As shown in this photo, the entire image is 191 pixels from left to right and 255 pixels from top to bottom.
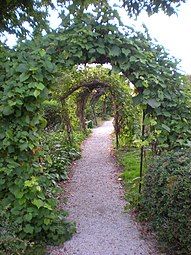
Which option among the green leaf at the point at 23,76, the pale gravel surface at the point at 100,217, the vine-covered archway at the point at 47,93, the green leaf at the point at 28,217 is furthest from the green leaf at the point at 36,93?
the pale gravel surface at the point at 100,217

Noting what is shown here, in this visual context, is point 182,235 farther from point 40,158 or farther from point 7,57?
point 7,57

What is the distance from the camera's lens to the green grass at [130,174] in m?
4.87

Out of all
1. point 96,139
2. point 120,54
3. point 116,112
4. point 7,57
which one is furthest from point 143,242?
point 96,139

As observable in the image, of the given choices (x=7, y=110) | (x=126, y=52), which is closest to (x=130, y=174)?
(x=126, y=52)

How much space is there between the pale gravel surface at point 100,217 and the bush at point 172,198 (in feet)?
1.54

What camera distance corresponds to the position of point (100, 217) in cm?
475

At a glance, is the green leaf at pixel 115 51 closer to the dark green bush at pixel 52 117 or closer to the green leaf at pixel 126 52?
the green leaf at pixel 126 52

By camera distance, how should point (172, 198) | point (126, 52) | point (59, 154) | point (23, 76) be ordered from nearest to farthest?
point (172, 198) → point (23, 76) → point (126, 52) → point (59, 154)

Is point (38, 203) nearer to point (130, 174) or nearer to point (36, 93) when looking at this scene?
point (36, 93)

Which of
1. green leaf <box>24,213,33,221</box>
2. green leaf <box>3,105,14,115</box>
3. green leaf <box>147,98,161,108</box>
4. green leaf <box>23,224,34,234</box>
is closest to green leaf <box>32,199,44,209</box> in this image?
green leaf <box>24,213,33,221</box>

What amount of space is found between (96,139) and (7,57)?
991cm

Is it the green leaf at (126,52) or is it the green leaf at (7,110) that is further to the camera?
the green leaf at (126,52)

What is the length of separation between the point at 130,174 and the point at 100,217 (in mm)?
2306

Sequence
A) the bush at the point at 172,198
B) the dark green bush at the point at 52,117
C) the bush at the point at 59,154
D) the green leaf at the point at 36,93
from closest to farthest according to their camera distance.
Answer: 1. the bush at the point at 172,198
2. the green leaf at the point at 36,93
3. the bush at the point at 59,154
4. the dark green bush at the point at 52,117
